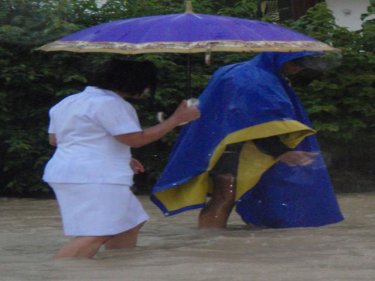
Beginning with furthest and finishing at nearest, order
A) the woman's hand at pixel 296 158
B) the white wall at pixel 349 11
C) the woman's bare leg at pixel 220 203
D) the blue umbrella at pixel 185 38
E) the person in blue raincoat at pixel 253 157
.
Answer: the white wall at pixel 349 11, the woman's bare leg at pixel 220 203, the woman's hand at pixel 296 158, the person in blue raincoat at pixel 253 157, the blue umbrella at pixel 185 38

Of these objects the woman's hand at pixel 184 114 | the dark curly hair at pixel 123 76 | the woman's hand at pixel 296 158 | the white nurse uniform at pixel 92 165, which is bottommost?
the woman's hand at pixel 296 158

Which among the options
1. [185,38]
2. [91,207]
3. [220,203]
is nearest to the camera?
[91,207]

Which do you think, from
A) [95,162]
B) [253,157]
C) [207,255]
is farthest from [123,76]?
[253,157]

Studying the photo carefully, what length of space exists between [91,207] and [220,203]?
5.27 feet

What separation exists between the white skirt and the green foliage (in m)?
4.04

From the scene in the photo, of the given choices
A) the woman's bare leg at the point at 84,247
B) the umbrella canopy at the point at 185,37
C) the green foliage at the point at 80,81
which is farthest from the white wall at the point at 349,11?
the woman's bare leg at the point at 84,247

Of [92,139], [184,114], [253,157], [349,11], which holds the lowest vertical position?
[253,157]

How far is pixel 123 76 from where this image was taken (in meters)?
5.59

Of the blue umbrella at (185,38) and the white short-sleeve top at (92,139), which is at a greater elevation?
the blue umbrella at (185,38)

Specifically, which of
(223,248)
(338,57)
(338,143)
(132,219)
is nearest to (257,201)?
(223,248)

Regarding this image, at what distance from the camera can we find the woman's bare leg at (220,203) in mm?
6734

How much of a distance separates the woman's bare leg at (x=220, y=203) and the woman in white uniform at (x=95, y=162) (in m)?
1.28

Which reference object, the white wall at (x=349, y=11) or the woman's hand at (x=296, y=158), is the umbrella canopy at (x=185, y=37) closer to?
the woman's hand at (x=296, y=158)

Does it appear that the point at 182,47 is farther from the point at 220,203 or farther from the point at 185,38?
the point at 220,203
